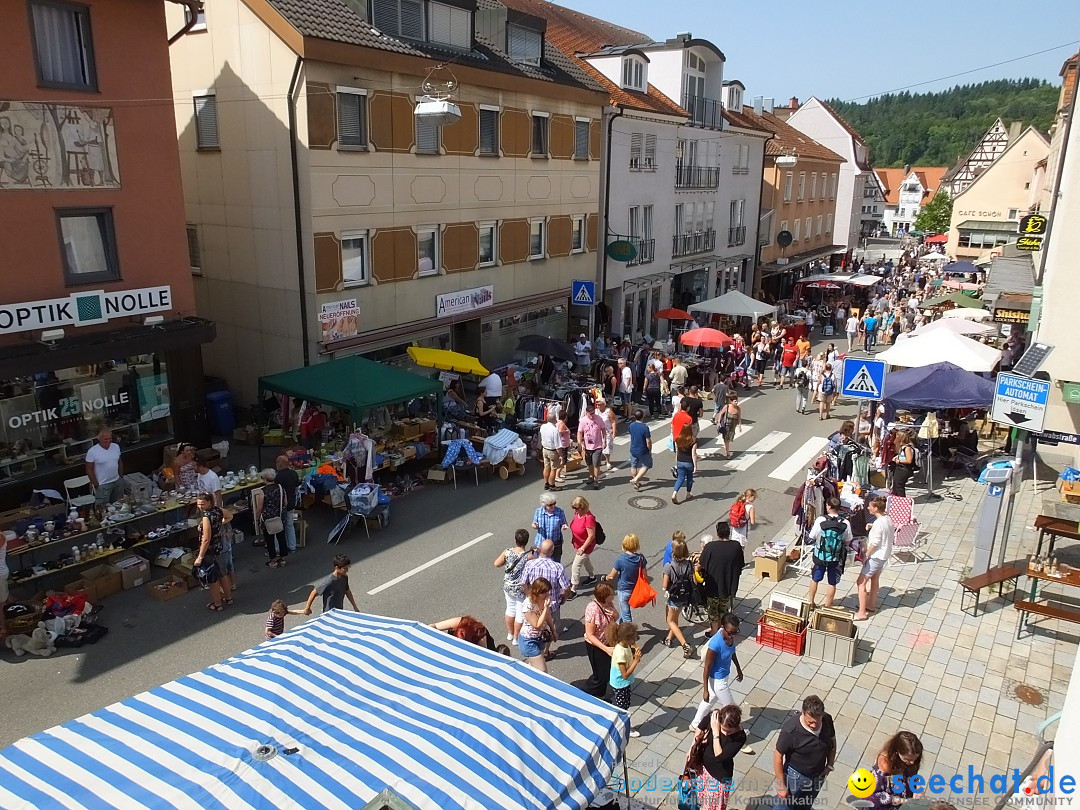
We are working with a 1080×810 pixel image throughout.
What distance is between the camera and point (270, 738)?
477 cm

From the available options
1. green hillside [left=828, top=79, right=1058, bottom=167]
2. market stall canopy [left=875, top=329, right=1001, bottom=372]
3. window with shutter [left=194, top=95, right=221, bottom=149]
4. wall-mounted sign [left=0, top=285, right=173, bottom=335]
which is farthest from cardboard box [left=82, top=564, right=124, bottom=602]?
green hillside [left=828, top=79, right=1058, bottom=167]

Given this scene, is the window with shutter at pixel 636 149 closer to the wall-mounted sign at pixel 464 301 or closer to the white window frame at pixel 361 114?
the wall-mounted sign at pixel 464 301

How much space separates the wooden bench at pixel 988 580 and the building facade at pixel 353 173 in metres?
12.2

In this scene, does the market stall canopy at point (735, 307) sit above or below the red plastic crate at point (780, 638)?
above

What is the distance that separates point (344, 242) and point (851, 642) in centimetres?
1249

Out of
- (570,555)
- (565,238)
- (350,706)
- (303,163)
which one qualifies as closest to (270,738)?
(350,706)

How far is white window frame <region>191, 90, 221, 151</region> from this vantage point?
56.9ft

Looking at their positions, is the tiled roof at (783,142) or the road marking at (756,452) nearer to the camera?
the road marking at (756,452)

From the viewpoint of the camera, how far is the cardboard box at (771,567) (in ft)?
36.4

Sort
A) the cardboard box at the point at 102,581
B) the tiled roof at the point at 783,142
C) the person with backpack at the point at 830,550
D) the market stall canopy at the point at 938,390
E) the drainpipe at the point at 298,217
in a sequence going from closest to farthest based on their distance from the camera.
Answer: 1. the person with backpack at the point at 830,550
2. the cardboard box at the point at 102,581
3. the market stall canopy at the point at 938,390
4. the drainpipe at the point at 298,217
5. the tiled roof at the point at 783,142

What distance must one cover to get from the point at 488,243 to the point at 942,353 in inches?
438

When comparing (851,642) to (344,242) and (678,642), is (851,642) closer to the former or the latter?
(678,642)

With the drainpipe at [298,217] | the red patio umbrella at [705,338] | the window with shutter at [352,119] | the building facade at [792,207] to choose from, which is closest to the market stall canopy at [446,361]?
the drainpipe at [298,217]

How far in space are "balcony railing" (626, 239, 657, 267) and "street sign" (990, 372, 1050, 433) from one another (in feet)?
55.3
